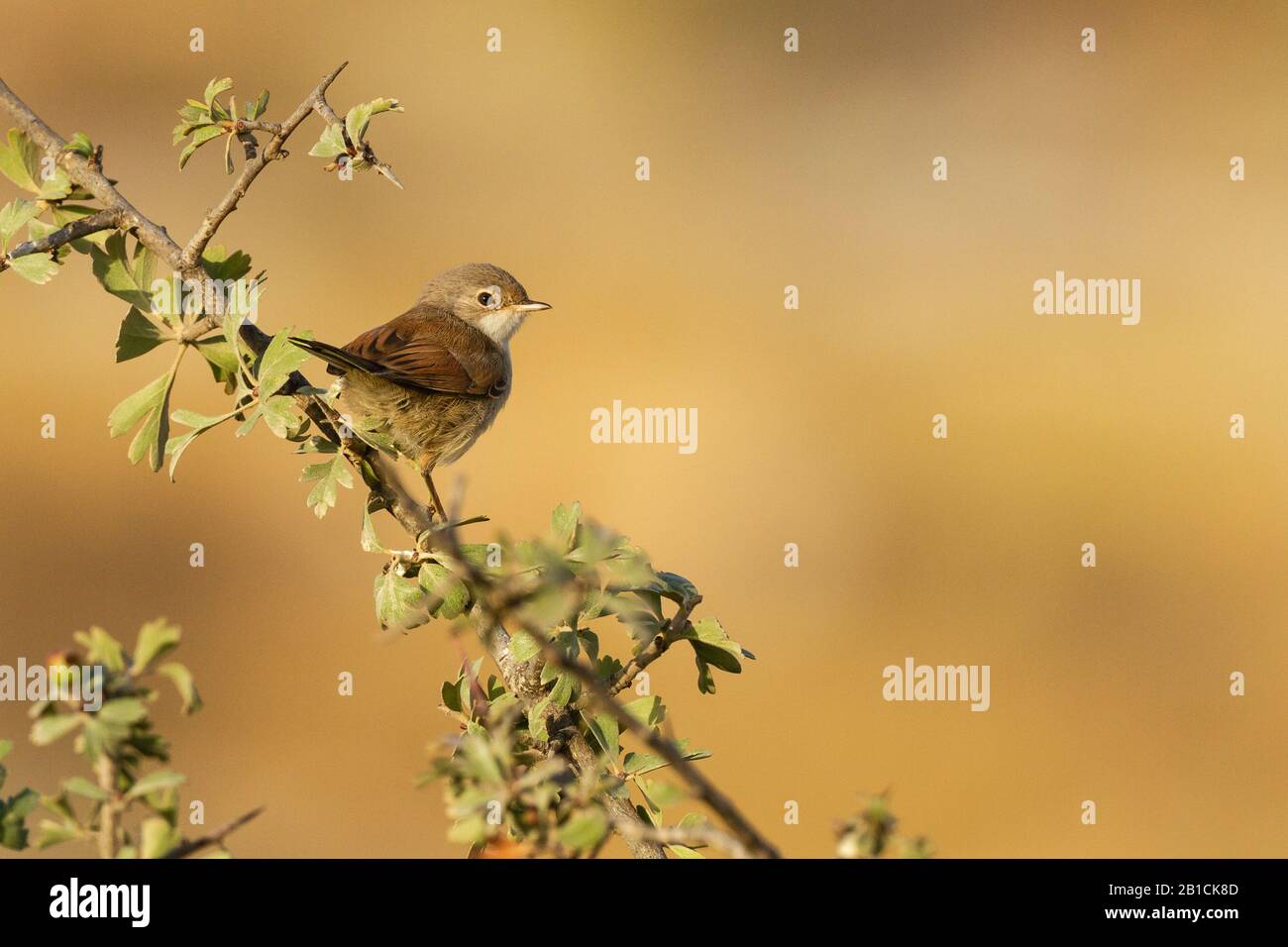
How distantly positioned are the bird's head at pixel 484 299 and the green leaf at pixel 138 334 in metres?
4.01

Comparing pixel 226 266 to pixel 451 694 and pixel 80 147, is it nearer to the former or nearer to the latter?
pixel 80 147

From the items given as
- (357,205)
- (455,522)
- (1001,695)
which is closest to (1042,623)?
(1001,695)

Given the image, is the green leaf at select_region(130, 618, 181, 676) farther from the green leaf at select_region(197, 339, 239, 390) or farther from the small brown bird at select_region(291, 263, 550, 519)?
the small brown bird at select_region(291, 263, 550, 519)

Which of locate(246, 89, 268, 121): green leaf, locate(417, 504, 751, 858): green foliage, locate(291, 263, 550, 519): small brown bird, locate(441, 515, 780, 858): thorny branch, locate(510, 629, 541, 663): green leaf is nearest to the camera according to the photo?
locate(441, 515, 780, 858): thorny branch

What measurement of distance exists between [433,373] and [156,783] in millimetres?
3971

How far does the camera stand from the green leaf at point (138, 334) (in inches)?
90.5

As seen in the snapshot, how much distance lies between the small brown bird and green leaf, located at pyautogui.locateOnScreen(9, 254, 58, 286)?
1.63 meters

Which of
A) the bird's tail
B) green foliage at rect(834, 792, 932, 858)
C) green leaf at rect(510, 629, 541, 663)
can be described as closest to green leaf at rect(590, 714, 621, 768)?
green leaf at rect(510, 629, 541, 663)

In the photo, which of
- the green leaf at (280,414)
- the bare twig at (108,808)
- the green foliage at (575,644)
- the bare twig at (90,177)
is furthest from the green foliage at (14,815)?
the bare twig at (90,177)

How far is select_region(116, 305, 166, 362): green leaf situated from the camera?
2.30 m

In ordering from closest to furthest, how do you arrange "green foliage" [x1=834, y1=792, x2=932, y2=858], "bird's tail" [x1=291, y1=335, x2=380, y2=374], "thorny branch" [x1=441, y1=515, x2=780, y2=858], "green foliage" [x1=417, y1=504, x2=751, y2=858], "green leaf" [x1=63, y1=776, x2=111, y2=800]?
"thorny branch" [x1=441, y1=515, x2=780, y2=858] < "green foliage" [x1=834, y1=792, x2=932, y2=858] < "green leaf" [x1=63, y1=776, x2=111, y2=800] < "green foliage" [x1=417, y1=504, x2=751, y2=858] < "bird's tail" [x1=291, y1=335, x2=380, y2=374]

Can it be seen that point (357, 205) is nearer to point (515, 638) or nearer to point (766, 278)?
point (766, 278)

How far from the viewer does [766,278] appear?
13.8 metres

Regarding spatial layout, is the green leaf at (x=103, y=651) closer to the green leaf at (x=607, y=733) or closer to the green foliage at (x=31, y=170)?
the green leaf at (x=607, y=733)
